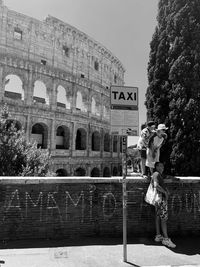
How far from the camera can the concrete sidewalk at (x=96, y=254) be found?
4.43m

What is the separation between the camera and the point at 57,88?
25109 mm

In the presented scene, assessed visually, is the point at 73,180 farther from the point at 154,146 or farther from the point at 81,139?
the point at 81,139

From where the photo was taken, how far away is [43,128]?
24.2 metres

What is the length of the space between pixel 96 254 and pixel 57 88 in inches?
869

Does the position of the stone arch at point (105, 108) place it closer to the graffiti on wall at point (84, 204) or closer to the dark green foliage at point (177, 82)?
the dark green foliage at point (177, 82)

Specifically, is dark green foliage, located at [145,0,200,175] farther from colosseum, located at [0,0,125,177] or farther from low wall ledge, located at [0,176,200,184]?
colosseum, located at [0,0,125,177]

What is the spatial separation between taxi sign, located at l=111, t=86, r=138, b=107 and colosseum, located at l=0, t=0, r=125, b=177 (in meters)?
18.3

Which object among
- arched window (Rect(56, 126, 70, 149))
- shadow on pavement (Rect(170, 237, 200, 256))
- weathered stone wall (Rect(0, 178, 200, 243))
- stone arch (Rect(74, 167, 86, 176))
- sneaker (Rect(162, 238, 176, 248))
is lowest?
stone arch (Rect(74, 167, 86, 176))

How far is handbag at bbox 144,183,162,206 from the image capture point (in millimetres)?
5409

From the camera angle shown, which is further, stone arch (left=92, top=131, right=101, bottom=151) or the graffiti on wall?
stone arch (left=92, top=131, right=101, bottom=151)

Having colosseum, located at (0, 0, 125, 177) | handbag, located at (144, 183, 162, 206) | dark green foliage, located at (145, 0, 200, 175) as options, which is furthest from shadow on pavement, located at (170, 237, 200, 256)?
colosseum, located at (0, 0, 125, 177)

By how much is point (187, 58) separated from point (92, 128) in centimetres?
1722

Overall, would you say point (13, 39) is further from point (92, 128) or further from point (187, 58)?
point (187, 58)

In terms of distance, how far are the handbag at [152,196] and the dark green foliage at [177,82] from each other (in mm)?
5929
